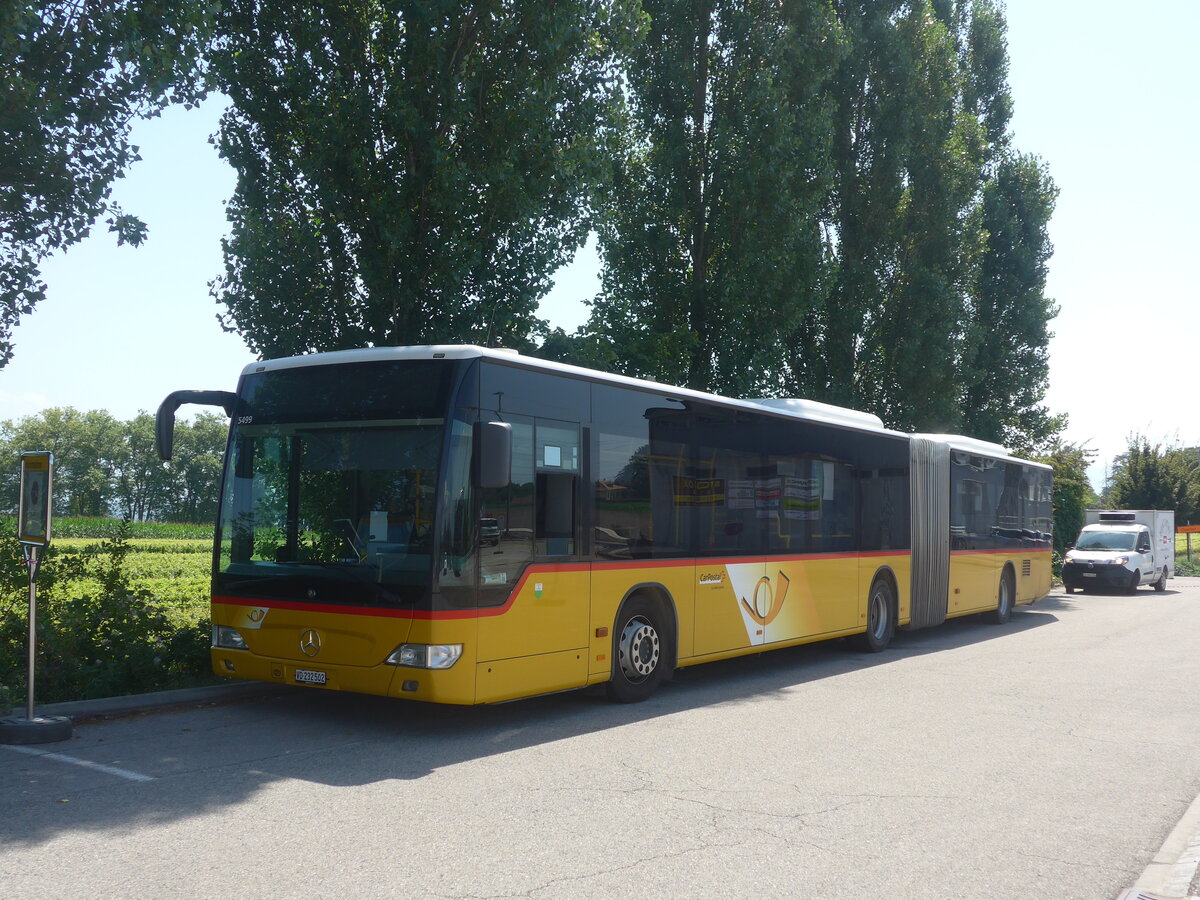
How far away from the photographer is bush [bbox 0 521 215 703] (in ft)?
31.3

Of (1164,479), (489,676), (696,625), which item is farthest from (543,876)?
(1164,479)

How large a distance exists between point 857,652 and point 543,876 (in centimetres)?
1115

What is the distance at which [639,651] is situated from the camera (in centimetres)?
1038

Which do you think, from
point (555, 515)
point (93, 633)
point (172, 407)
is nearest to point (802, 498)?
point (555, 515)

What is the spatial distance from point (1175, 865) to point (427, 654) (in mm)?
Answer: 4968

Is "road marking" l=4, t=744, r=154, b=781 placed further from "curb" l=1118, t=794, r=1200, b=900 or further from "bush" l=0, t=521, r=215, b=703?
"curb" l=1118, t=794, r=1200, b=900

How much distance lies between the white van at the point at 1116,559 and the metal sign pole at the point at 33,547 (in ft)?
93.6

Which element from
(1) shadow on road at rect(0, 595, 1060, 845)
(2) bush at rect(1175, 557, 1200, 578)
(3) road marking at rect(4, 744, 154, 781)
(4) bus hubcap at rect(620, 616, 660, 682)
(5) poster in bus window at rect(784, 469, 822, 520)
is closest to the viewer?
(1) shadow on road at rect(0, 595, 1060, 845)

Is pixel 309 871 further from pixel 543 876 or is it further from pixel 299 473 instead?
pixel 299 473

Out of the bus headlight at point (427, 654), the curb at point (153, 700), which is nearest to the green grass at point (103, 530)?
the curb at point (153, 700)

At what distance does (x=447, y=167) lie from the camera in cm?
1391

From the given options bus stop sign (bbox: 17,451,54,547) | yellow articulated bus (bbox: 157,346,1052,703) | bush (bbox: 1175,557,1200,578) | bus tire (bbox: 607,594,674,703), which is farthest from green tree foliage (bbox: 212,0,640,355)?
bush (bbox: 1175,557,1200,578)

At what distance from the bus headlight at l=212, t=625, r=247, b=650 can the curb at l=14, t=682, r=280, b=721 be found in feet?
2.35

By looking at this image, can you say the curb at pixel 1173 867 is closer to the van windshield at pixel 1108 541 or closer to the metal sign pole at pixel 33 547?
the metal sign pole at pixel 33 547
